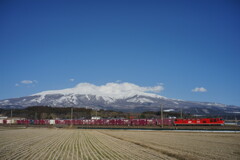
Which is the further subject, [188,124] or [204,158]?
[188,124]

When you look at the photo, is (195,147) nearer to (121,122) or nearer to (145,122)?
(145,122)

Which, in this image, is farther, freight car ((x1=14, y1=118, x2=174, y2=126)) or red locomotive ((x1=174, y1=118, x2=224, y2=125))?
freight car ((x1=14, y1=118, x2=174, y2=126))

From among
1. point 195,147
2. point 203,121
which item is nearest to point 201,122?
point 203,121

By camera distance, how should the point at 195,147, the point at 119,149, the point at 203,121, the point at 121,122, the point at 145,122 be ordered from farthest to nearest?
the point at 121,122
the point at 145,122
the point at 203,121
the point at 195,147
the point at 119,149

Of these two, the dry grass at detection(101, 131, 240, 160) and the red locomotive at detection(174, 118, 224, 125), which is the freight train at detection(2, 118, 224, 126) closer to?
the red locomotive at detection(174, 118, 224, 125)

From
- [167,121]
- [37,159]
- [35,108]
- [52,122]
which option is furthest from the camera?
[35,108]

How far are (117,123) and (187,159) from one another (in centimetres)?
8851

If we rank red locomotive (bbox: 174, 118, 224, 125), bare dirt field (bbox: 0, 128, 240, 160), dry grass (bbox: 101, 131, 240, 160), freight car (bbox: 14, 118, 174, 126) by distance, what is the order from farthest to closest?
freight car (bbox: 14, 118, 174, 126)
red locomotive (bbox: 174, 118, 224, 125)
dry grass (bbox: 101, 131, 240, 160)
bare dirt field (bbox: 0, 128, 240, 160)

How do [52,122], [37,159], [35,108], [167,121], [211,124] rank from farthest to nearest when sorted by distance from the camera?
[35,108] < [52,122] < [167,121] < [211,124] < [37,159]

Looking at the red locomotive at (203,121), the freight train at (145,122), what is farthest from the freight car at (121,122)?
the red locomotive at (203,121)

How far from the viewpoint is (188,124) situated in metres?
94.6

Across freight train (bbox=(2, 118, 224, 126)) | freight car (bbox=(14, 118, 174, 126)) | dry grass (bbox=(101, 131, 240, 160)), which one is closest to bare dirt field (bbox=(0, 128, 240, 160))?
dry grass (bbox=(101, 131, 240, 160))

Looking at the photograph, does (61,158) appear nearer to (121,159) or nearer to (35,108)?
(121,159)

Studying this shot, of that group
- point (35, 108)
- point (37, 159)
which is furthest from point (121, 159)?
point (35, 108)
